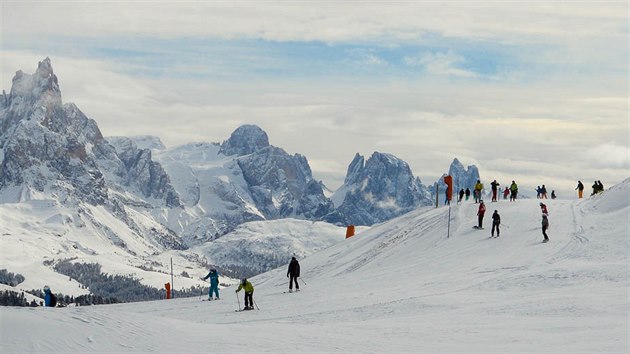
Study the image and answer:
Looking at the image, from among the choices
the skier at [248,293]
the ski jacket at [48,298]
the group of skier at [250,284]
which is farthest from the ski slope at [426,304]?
the ski jacket at [48,298]

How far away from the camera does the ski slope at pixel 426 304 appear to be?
75.9 ft

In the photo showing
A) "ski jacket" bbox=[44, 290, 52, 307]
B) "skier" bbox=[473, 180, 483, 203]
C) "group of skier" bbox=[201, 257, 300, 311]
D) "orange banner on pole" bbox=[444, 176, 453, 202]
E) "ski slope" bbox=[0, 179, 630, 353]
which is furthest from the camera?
"skier" bbox=[473, 180, 483, 203]

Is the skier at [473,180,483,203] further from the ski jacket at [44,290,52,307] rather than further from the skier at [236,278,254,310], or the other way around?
the ski jacket at [44,290,52,307]

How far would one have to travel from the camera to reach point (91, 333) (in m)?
22.4

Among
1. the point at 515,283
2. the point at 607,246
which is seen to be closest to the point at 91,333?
the point at 515,283

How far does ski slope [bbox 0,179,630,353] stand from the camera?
23.1 metres

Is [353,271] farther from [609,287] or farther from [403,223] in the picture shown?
[609,287]

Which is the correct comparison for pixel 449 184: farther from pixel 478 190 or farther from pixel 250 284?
pixel 250 284

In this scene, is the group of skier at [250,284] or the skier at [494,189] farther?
the skier at [494,189]

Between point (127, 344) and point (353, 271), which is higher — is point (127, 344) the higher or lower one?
the lower one

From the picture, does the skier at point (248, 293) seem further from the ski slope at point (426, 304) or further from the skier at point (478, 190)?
the skier at point (478, 190)

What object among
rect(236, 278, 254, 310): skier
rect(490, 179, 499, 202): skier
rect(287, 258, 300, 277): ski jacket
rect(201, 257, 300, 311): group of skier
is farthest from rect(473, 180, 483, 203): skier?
rect(236, 278, 254, 310): skier

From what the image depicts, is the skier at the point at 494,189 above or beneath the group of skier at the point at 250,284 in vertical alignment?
above

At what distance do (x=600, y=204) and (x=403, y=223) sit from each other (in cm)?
1434
